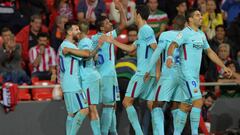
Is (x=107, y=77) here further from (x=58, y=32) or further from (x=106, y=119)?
(x=58, y=32)

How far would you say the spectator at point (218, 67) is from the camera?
1761 centimetres

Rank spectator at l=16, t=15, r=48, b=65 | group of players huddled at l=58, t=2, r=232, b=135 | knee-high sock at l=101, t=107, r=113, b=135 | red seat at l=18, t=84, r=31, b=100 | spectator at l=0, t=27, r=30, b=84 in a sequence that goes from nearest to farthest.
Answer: group of players huddled at l=58, t=2, r=232, b=135, knee-high sock at l=101, t=107, r=113, b=135, red seat at l=18, t=84, r=31, b=100, spectator at l=0, t=27, r=30, b=84, spectator at l=16, t=15, r=48, b=65

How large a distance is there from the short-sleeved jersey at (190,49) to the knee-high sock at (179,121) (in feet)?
2.29

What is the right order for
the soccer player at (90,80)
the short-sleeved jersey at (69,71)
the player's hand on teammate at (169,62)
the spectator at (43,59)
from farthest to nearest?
the spectator at (43,59) → the soccer player at (90,80) → the short-sleeved jersey at (69,71) → the player's hand on teammate at (169,62)

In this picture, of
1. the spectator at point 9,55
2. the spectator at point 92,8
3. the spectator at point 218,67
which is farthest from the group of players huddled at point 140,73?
the spectator at point 92,8

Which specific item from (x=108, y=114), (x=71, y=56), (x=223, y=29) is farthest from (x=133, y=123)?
(x=223, y=29)

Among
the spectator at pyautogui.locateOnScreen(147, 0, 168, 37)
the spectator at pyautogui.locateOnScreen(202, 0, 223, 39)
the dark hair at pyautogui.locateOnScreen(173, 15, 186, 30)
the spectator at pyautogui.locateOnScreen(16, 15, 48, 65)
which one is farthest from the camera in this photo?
the spectator at pyautogui.locateOnScreen(202, 0, 223, 39)

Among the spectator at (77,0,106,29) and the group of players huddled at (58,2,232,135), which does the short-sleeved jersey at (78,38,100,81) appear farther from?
the spectator at (77,0,106,29)

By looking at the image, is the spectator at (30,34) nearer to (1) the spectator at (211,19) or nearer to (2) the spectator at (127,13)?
(2) the spectator at (127,13)

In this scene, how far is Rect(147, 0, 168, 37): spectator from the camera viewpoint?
1856cm

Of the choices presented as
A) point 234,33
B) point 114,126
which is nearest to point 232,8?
point 234,33

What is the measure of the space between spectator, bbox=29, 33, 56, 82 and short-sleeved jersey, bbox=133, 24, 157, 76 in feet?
8.17

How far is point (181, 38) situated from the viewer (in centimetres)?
1462

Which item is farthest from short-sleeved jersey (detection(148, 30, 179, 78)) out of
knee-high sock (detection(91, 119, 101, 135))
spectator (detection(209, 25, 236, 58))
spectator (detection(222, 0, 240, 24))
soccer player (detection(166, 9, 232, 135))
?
spectator (detection(222, 0, 240, 24))
